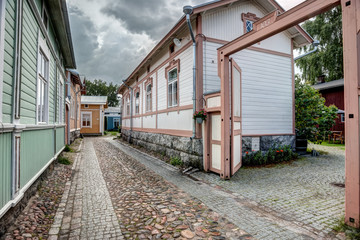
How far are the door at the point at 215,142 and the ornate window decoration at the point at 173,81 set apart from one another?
2.36 m

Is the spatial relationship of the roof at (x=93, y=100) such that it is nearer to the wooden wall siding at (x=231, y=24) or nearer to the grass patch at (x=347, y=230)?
the wooden wall siding at (x=231, y=24)

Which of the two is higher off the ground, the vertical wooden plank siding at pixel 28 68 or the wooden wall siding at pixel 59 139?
the vertical wooden plank siding at pixel 28 68

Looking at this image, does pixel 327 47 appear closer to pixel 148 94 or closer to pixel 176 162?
pixel 148 94

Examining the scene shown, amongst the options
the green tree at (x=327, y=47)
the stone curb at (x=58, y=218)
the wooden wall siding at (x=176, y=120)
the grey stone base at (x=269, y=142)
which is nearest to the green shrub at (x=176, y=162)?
the wooden wall siding at (x=176, y=120)

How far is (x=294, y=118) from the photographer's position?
29.3ft

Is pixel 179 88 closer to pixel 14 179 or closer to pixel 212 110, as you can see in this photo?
pixel 212 110

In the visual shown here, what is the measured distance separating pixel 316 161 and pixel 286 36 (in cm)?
523

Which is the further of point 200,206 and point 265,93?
point 265,93

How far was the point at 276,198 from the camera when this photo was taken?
13.9 feet

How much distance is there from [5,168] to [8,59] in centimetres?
147

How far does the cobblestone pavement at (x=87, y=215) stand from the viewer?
2952 mm

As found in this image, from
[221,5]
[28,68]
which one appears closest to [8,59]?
[28,68]

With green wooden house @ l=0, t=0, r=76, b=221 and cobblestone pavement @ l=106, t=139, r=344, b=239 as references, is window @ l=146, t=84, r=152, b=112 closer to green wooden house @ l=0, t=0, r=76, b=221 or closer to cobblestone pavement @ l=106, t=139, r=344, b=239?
cobblestone pavement @ l=106, t=139, r=344, b=239

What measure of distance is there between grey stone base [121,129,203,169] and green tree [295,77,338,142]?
17.8 feet
